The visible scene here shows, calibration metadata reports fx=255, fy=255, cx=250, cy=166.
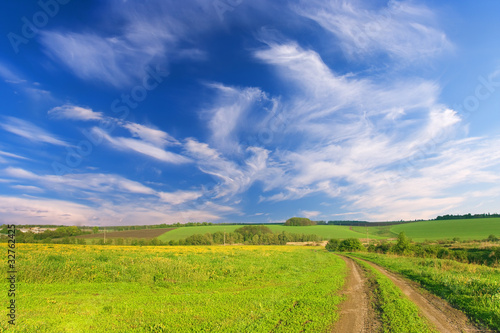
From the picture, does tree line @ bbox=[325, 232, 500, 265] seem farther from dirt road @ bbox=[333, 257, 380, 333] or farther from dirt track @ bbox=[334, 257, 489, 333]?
dirt road @ bbox=[333, 257, 380, 333]

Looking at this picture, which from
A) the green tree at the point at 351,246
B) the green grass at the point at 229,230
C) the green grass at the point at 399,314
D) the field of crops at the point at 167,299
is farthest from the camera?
the green grass at the point at 229,230

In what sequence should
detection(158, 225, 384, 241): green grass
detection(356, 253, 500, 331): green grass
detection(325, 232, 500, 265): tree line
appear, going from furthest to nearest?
detection(158, 225, 384, 241): green grass
detection(325, 232, 500, 265): tree line
detection(356, 253, 500, 331): green grass

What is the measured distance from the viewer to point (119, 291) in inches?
498

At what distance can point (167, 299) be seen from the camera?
11.0 metres

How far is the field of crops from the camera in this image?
26.4ft

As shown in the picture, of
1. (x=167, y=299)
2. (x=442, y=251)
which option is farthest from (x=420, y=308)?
(x=442, y=251)

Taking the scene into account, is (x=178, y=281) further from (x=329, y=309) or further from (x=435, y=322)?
(x=435, y=322)

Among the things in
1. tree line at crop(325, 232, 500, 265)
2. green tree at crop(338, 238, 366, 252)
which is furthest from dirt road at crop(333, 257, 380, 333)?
green tree at crop(338, 238, 366, 252)

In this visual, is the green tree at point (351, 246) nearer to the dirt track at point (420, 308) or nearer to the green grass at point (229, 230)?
the green grass at point (229, 230)

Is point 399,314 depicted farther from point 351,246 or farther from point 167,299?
point 351,246

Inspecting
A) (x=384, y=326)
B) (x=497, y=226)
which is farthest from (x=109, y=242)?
(x=497, y=226)

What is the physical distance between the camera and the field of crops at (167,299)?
26.4 feet

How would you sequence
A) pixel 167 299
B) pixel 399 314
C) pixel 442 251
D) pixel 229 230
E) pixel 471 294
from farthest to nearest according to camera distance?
pixel 229 230
pixel 442 251
pixel 471 294
pixel 167 299
pixel 399 314

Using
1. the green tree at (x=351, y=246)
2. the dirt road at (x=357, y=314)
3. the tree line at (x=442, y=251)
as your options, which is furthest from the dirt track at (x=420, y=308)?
the green tree at (x=351, y=246)
